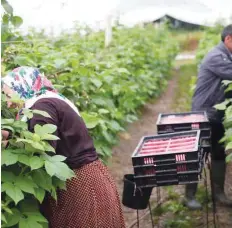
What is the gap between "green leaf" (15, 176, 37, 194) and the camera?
2.24 meters

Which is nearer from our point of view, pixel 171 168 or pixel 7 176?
pixel 7 176

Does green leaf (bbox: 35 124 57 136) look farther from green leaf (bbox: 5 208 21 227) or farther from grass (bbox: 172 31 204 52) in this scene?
grass (bbox: 172 31 204 52)

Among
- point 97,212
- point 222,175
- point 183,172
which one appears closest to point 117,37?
point 222,175

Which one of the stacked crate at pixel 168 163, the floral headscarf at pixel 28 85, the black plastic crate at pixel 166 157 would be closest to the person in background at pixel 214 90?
the stacked crate at pixel 168 163

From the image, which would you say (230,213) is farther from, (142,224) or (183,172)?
(183,172)

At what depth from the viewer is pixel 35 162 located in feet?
7.34

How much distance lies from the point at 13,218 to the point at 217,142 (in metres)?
2.91

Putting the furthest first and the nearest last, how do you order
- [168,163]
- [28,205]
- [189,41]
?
[189,41] → [168,163] → [28,205]

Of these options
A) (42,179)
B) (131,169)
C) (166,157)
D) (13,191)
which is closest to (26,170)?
(42,179)

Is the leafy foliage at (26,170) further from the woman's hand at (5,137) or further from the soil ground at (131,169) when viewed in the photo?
the soil ground at (131,169)

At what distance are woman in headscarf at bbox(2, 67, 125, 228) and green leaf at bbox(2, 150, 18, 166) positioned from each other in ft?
1.33

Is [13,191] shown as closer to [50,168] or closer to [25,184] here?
[25,184]

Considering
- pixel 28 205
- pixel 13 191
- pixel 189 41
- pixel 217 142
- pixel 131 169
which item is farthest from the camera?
pixel 189 41

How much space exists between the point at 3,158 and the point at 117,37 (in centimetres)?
846
